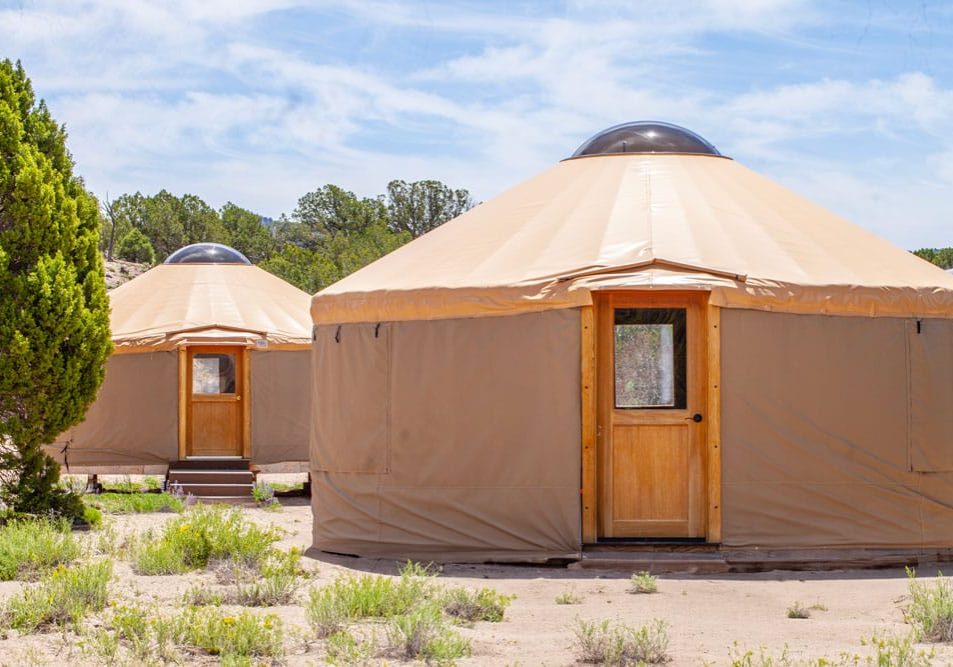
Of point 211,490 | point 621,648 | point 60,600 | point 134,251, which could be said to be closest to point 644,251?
point 621,648

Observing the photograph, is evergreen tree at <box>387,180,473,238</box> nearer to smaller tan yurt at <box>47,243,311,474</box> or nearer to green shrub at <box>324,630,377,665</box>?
smaller tan yurt at <box>47,243,311,474</box>

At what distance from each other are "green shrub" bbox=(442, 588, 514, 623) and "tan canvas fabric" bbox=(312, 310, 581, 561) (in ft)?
5.20

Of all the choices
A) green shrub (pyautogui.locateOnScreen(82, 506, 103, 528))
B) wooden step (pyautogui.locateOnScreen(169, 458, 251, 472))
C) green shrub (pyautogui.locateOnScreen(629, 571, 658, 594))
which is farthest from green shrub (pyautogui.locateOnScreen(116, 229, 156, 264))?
green shrub (pyautogui.locateOnScreen(629, 571, 658, 594))

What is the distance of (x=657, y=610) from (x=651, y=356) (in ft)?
6.48

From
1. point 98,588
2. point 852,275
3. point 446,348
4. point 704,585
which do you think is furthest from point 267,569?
point 852,275

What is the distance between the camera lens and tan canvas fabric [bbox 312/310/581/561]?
7988 mm

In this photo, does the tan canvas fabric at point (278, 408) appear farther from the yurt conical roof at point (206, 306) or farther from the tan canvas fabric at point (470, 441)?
the tan canvas fabric at point (470, 441)

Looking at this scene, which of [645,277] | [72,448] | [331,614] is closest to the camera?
[331,614]

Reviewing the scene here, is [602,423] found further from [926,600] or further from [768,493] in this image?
[926,600]

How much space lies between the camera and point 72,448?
13.8 metres

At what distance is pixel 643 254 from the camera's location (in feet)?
26.3

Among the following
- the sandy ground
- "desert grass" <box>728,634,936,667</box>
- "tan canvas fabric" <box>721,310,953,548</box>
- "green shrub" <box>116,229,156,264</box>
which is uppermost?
"green shrub" <box>116,229,156,264</box>

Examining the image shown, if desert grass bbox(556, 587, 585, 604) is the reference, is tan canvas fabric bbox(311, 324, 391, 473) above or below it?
above

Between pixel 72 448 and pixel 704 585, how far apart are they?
8314mm
